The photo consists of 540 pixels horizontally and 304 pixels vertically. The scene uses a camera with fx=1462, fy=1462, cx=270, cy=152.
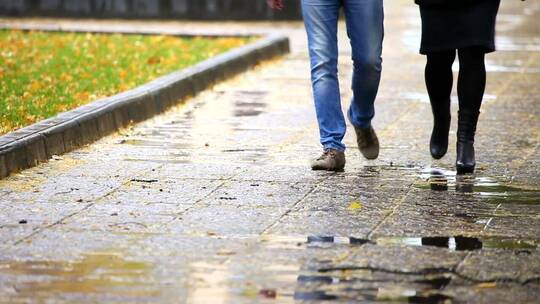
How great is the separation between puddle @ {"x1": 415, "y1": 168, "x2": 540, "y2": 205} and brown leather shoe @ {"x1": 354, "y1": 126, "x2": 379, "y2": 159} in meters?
0.44

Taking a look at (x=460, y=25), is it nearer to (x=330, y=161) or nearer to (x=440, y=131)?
(x=440, y=131)

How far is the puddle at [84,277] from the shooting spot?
5262 millimetres

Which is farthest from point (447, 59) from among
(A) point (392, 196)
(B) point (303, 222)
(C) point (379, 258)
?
(C) point (379, 258)

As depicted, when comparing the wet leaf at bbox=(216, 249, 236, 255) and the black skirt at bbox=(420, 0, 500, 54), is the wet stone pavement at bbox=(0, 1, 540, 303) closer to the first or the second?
the wet leaf at bbox=(216, 249, 236, 255)

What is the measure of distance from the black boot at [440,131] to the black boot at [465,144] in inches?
12.0

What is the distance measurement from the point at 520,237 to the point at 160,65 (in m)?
8.21

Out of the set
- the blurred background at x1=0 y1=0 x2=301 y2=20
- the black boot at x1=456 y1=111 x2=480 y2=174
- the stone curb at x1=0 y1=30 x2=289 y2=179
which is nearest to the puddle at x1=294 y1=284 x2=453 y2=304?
the black boot at x1=456 y1=111 x2=480 y2=174

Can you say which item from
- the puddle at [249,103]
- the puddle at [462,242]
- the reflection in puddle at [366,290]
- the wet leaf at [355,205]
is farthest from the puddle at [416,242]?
the puddle at [249,103]

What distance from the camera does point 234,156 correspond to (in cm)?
878

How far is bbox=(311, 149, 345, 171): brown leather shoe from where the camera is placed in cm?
814

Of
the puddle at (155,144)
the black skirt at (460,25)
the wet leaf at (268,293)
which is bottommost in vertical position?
the puddle at (155,144)

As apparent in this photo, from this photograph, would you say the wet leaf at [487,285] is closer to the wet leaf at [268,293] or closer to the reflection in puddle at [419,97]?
the wet leaf at [268,293]

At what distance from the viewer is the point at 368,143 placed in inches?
336

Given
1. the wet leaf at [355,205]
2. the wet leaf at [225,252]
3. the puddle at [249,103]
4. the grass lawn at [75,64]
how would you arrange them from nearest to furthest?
1. the wet leaf at [225,252]
2. the wet leaf at [355,205]
3. the grass lawn at [75,64]
4. the puddle at [249,103]
